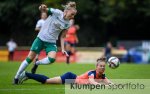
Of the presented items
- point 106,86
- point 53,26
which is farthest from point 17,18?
point 106,86

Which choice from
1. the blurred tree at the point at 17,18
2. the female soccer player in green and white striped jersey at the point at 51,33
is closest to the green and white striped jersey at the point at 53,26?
the female soccer player in green and white striped jersey at the point at 51,33

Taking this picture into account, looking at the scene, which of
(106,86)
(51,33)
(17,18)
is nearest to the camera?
(106,86)

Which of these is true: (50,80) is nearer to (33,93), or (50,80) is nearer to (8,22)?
(33,93)

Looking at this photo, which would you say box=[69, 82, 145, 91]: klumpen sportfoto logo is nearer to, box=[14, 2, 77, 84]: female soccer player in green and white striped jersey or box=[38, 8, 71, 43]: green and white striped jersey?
box=[14, 2, 77, 84]: female soccer player in green and white striped jersey

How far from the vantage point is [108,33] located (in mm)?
60156

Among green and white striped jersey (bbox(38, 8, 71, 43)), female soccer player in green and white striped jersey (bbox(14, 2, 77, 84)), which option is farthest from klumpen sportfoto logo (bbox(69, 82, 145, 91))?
green and white striped jersey (bbox(38, 8, 71, 43))

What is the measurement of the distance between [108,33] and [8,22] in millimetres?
10164

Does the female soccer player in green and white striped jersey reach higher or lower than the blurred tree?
higher

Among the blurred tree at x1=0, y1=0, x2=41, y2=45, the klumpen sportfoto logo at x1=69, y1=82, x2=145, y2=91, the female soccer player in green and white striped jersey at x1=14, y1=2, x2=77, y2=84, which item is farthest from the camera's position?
the blurred tree at x1=0, y1=0, x2=41, y2=45

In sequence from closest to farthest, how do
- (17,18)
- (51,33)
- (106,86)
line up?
1. (106,86)
2. (51,33)
3. (17,18)

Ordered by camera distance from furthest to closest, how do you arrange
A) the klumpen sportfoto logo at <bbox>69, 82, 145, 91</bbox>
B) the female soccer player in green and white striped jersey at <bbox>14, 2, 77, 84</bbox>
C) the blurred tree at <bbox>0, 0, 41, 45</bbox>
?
the blurred tree at <bbox>0, 0, 41, 45</bbox> < the female soccer player in green and white striped jersey at <bbox>14, 2, 77, 84</bbox> < the klumpen sportfoto logo at <bbox>69, 82, 145, 91</bbox>

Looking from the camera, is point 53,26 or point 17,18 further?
point 17,18

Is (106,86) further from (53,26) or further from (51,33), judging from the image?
(53,26)

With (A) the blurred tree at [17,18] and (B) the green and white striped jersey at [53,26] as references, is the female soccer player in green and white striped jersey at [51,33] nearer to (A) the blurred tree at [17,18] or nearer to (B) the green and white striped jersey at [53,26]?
(B) the green and white striped jersey at [53,26]
